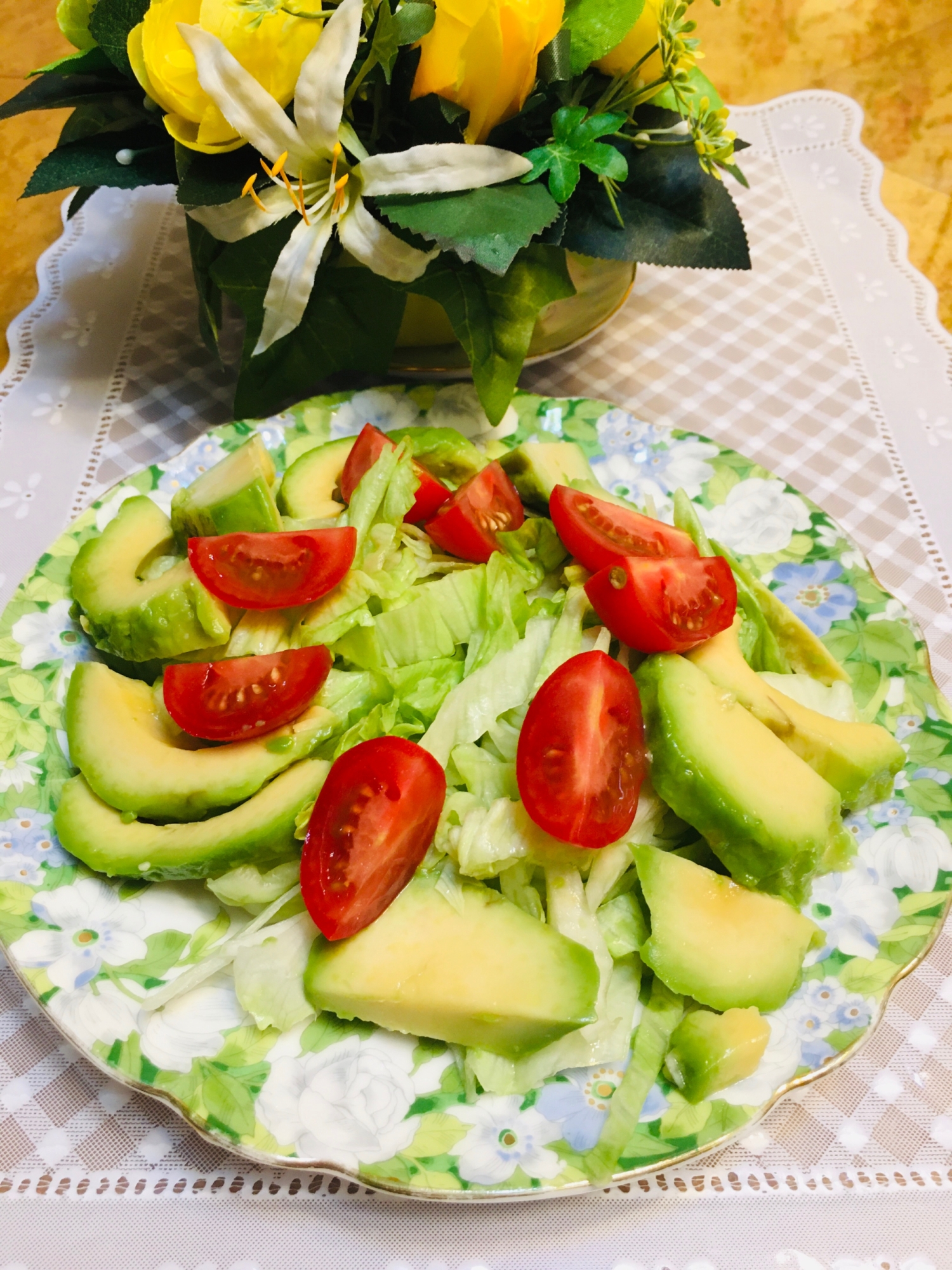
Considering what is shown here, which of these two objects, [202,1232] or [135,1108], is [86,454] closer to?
[135,1108]

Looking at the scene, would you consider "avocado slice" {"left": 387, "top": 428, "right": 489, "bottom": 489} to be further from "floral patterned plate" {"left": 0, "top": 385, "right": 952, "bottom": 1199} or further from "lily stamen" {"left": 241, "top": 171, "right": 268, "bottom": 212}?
"floral patterned plate" {"left": 0, "top": 385, "right": 952, "bottom": 1199}

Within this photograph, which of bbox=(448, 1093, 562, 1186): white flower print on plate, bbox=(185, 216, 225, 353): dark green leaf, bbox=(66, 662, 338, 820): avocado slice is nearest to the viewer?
bbox=(448, 1093, 562, 1186): white flower print on plate

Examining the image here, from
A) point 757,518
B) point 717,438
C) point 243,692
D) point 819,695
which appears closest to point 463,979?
point 243,692

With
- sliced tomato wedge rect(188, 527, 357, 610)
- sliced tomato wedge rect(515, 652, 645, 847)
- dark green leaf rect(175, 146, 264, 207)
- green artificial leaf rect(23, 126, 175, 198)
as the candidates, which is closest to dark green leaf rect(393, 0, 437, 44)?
dark green leaf rect(175, 146, 264, 207)

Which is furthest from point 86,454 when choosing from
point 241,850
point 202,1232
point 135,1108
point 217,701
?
point 202,1232

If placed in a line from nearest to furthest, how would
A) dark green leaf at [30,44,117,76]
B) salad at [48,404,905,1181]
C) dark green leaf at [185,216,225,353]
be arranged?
1. salad at [48,404,905,1181]
2. dark green leaf at [30,44,117,76]
3. dark green leaf at [185,216,225,353]

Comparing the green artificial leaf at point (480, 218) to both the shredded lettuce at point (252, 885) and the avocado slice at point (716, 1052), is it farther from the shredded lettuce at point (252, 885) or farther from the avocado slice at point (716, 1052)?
the avocado slice at point (716, 1052)
